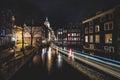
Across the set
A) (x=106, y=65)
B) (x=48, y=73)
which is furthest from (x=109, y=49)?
(x=48, y=73)

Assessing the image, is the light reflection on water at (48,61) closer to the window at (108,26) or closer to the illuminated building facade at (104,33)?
Result: the illuminated building facade at (104,33)

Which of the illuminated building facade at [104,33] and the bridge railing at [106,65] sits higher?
the illuminated building facade at [104,33]

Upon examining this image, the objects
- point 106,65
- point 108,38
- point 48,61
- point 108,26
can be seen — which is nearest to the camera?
point 106,65

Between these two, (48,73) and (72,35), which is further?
(72,35)

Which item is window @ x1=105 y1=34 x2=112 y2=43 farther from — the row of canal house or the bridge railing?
the bridge railing

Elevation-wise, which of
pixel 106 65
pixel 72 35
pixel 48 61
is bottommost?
pixel 48 61

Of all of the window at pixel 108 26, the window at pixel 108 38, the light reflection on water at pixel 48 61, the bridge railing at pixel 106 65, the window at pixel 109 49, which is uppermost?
the window at pixel 108 26

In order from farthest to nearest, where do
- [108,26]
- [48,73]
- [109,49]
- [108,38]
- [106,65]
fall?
[108,26] < [108,38] < [109,49] < [106,65] < [48,73]

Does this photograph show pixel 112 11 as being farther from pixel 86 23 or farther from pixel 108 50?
pixel 86 23

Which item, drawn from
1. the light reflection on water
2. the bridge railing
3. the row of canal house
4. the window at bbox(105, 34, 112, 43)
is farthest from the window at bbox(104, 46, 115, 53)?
the light reflection on water

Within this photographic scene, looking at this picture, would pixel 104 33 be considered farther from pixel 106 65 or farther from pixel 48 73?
pixel 48 73

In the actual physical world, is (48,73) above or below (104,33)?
below

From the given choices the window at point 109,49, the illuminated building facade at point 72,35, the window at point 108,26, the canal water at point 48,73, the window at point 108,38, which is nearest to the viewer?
the canal water at point 48,73

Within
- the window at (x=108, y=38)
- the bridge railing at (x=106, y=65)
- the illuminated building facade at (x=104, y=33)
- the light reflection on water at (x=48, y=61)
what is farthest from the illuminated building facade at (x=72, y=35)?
the bridge railing at (x=106, y=65)
